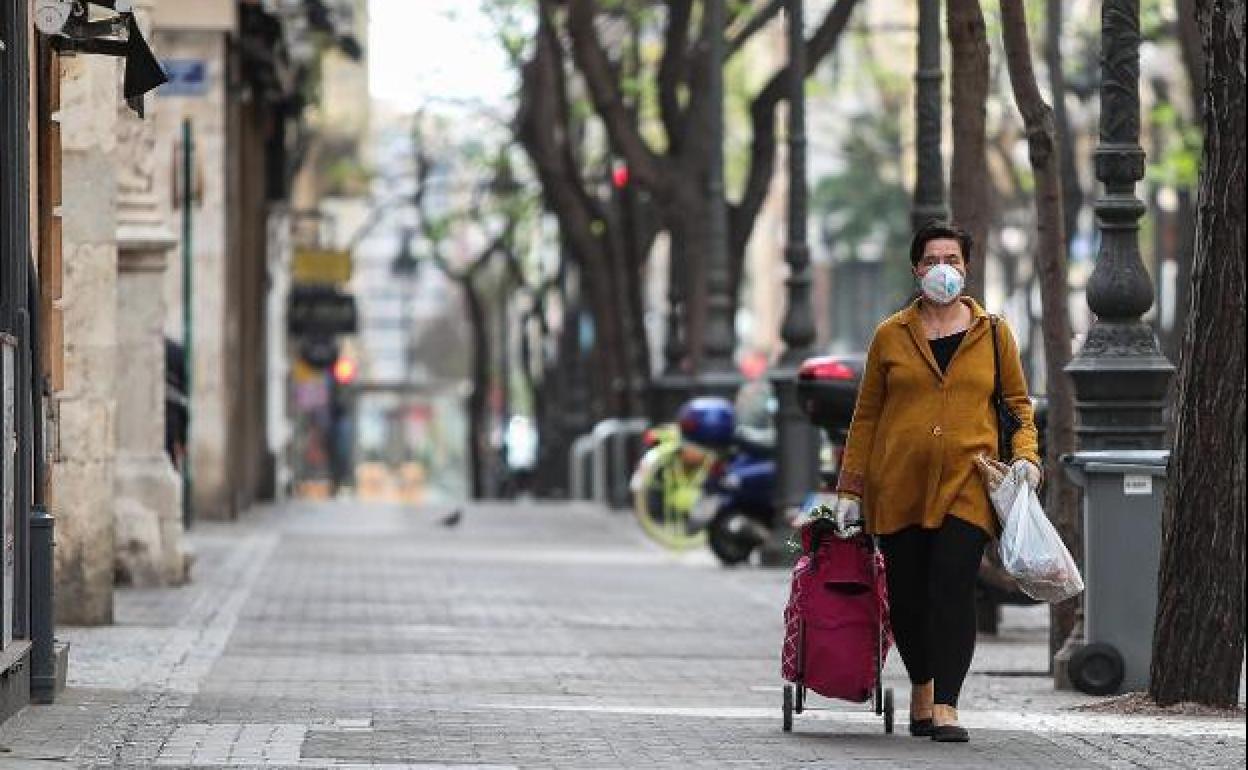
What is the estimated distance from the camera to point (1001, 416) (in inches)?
508

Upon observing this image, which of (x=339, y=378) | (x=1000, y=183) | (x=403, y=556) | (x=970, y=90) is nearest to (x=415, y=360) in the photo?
(x=339, y=378)

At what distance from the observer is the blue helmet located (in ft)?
91.7

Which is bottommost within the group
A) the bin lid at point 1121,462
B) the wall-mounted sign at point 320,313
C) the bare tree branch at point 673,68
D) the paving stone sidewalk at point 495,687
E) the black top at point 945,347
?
the paving stone sidewalk at point 495,687

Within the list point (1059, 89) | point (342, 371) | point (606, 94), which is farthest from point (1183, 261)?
point (342, 371)

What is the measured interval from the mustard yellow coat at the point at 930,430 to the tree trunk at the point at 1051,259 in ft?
12.9

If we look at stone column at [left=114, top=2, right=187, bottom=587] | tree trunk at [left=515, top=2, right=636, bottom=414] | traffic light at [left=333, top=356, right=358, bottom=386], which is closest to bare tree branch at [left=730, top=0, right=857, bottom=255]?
tree trunk at [left=515, top=2, right=636, bottom=414]

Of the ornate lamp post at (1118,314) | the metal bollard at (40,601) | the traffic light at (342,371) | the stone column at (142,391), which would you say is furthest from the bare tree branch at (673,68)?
the traffic light at (342,371)

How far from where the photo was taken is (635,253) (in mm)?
42938

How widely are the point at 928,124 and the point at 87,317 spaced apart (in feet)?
20.9

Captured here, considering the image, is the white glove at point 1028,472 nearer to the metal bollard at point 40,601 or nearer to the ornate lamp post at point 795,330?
the metal bollard at point 40,601

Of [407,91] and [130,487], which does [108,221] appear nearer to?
[130,487]

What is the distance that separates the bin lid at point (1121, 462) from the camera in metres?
15.0

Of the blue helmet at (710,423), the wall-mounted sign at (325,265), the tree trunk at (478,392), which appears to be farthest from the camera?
the tree trunk at (478,392)

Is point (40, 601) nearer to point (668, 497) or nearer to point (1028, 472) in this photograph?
point (1028, 472)
